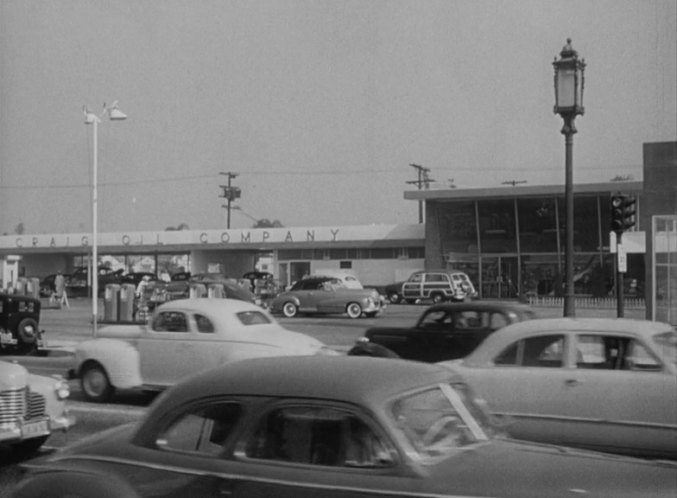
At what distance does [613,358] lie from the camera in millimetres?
8438

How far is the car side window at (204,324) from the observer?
42.5 ft

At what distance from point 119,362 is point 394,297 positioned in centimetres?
3240

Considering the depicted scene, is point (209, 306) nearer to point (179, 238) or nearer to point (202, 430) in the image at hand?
point (202, 430)

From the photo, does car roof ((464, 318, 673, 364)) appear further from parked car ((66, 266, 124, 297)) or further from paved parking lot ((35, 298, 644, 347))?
parked car ((66, 266, 124, 297))

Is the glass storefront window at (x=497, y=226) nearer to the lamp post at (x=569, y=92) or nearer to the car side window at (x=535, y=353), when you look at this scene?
the lamp post at (x=569, y=92)

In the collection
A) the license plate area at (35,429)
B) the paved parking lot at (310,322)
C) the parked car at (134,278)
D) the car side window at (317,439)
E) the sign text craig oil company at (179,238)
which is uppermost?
the sign text craig oil company at (179,238)

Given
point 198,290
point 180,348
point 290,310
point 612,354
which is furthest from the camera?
point 290,310

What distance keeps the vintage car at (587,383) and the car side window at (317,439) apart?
14.6 feet

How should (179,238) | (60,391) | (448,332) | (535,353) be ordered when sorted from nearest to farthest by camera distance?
1. (535,353)
2. (60,391)
3. (448,332)
4. (179,238)

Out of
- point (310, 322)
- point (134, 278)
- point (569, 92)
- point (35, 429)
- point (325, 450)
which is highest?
point (569, 92)

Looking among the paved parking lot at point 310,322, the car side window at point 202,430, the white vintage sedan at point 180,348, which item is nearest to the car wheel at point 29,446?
the white vintage sedan at point 180,348

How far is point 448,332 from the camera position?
1374 centimetres

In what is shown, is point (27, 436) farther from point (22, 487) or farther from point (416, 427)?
point (416, 427)

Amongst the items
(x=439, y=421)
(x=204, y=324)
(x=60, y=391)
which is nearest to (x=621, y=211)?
(x=204, y=324)
